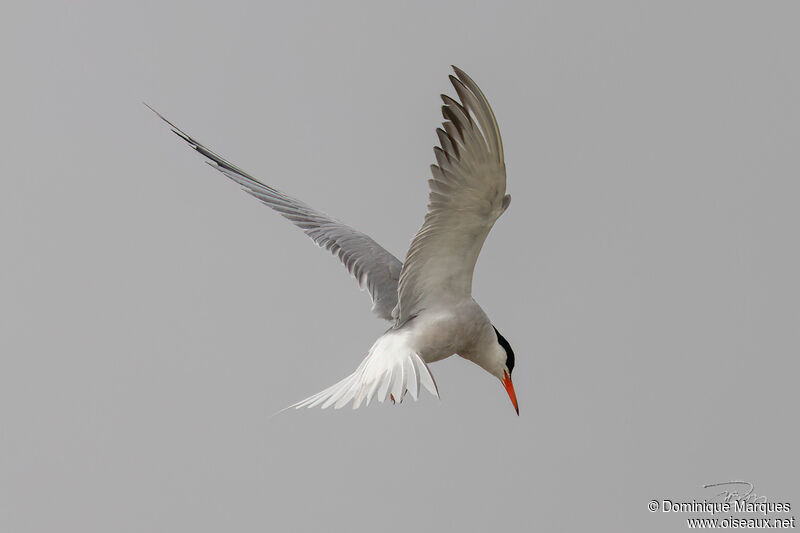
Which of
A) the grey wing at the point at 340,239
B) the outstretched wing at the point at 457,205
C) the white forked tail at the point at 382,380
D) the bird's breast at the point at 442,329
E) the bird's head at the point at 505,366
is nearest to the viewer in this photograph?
the outstretched wing at the point at 457,205

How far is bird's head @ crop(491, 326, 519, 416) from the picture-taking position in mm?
4336

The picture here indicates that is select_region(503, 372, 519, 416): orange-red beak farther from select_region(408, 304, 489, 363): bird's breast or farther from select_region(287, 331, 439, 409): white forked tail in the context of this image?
select_region(287, 331, 439, 409): white forked tail

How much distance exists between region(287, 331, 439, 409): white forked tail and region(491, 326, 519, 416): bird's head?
24.1 inches

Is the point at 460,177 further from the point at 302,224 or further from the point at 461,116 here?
the point at 302,224

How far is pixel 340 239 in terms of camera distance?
494 centimetres

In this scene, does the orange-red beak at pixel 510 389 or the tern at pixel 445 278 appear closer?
the tern at pixel 445 278

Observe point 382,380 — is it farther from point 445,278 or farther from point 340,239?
point 340,239

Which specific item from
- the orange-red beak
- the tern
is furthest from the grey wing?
the orange-red beak

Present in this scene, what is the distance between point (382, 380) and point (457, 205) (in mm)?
710

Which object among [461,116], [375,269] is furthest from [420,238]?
[375,269]

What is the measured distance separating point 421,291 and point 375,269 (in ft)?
2.47

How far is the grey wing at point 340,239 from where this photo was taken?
462 cm

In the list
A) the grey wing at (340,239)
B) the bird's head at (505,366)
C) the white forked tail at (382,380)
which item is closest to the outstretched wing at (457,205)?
the white forked tail at (382,380)

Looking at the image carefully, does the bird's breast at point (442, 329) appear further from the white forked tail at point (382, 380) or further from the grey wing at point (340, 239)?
the grey wing at point (340, 239)
